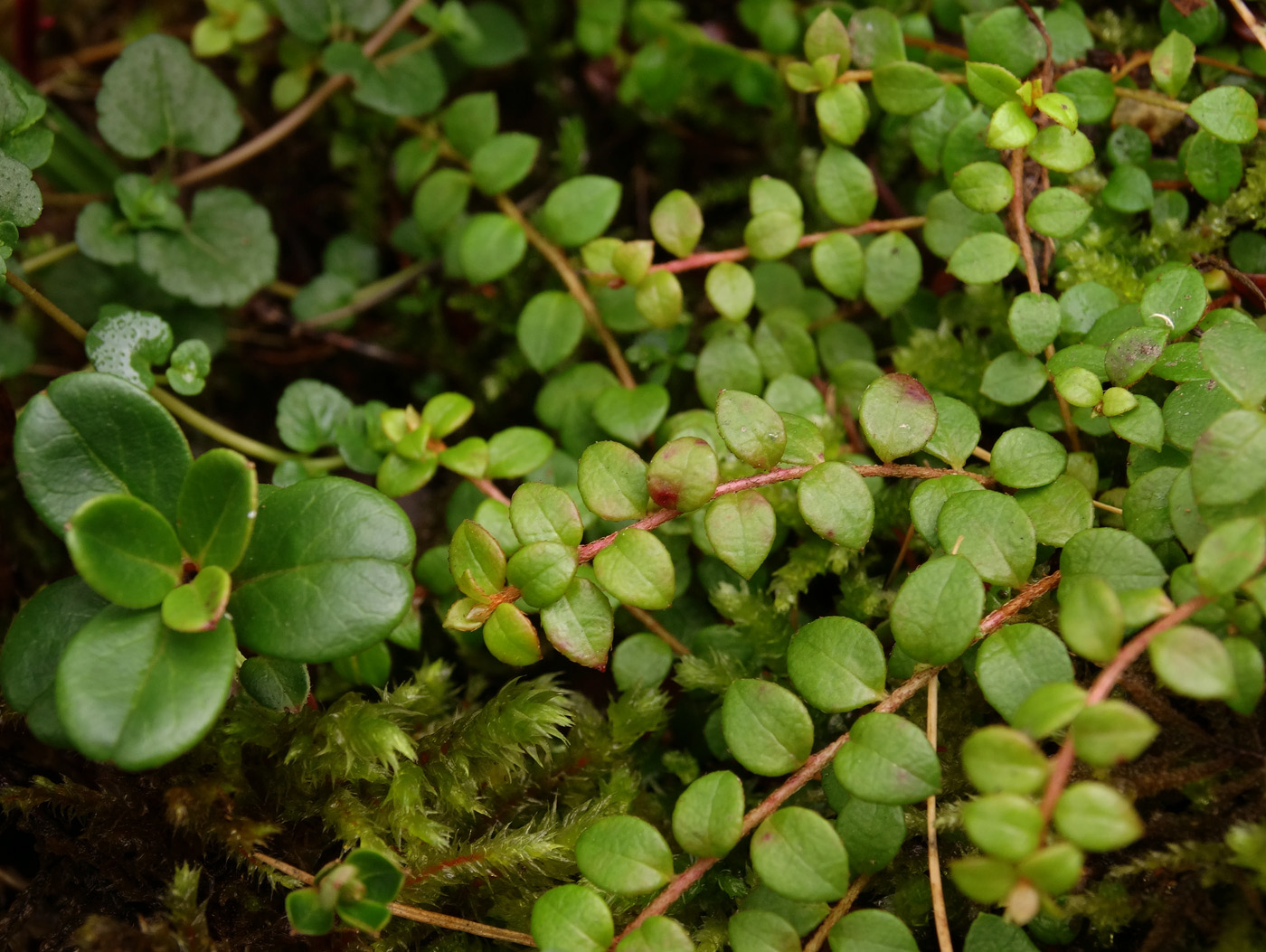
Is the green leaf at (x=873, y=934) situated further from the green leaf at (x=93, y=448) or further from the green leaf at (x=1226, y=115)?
the green leaf at (x=1226, y=115)

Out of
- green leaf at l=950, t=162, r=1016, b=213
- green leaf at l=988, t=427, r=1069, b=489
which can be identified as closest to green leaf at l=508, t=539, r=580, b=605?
green leaf at l=988, t=427, r=1069, b=489

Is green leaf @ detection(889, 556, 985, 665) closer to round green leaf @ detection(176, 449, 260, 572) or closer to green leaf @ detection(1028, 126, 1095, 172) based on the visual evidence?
green leaf @ detection(1028, 126, 1095, 172)

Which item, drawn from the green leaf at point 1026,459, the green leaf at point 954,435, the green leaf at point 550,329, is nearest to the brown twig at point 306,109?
the green leaf at point 550,329

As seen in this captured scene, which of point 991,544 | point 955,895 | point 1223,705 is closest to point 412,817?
point 955,895

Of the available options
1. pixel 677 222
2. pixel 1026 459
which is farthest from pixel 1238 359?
pixel 677 222

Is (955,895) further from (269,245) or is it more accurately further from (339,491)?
(269,245)

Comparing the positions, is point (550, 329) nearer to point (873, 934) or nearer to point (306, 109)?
point (306, 109)
